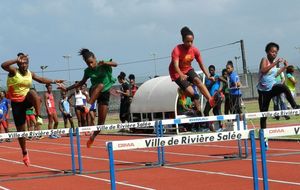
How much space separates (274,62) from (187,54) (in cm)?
194

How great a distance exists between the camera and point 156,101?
20.6 metres

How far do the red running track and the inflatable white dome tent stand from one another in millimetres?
4949

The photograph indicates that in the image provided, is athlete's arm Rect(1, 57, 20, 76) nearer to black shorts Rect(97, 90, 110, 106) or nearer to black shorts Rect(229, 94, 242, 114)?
black shorts Rect(97, 90, 110, 106)

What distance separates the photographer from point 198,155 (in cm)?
1277

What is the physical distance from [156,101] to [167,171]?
405 inches

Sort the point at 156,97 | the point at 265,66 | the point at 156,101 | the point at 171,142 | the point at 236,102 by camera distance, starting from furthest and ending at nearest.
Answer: the point at 156,97, the point at 156,101, the point at 236,102, the point at 265,66, the point at 171,142

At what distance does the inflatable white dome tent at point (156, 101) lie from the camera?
19609 millimetres

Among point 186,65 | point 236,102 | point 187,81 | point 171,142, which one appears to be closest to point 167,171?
point 187,81

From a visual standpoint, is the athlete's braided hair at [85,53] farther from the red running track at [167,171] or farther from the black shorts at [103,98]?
the red running track at [167,171]

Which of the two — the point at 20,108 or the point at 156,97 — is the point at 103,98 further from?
the point at 156,97

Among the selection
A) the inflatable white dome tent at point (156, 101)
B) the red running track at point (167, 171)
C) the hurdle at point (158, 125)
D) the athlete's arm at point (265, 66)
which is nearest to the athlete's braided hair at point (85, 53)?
the hurdle at point (158, 125)

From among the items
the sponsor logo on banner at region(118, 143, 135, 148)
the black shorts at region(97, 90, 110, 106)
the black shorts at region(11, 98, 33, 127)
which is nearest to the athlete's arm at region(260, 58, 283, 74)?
the black shorts at region(97, 90, 110, 106)

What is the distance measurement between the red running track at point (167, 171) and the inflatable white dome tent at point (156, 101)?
4.95 meters

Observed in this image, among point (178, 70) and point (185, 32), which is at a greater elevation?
point (185, 32)
